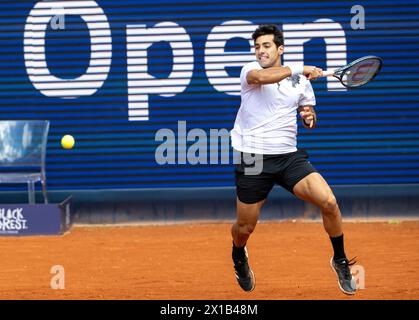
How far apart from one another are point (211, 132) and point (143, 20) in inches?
67.8

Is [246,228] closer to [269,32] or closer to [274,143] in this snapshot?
[274,143]

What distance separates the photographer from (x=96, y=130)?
40.2 feet

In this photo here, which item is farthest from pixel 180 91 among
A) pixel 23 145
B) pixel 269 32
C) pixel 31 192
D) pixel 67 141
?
pixel 269 32

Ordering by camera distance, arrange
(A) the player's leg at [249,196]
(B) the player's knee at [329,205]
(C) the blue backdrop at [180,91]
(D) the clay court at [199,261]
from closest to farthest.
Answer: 1. (B) the player's knee at [329,205]
2. (A) the player's leg at [249,196]
3. (D) the clay court at [199,261]
4. (C) the blue backdrop at [180,91]

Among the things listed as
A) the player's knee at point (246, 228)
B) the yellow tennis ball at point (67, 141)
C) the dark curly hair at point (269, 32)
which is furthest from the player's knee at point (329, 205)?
the yellow tennis ball at point (67, 141)

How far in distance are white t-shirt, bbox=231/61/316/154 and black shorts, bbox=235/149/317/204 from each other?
0.24 ft

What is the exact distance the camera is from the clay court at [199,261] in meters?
7.89

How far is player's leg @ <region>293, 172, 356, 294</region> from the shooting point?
6953 mm

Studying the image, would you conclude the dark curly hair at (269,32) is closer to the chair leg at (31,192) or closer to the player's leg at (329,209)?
the player's leg at (329,209)

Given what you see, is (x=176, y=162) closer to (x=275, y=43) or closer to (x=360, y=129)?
(x=360, y=129)

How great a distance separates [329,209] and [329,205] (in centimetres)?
5

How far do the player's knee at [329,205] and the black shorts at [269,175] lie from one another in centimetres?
32

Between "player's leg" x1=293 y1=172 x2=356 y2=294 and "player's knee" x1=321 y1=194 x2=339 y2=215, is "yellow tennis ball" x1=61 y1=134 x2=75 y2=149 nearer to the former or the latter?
"player's leg" x1=293 y1=172 x2=356 y2=294

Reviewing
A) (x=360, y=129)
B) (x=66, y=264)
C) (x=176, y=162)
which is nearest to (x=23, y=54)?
(x=176, y=162)
